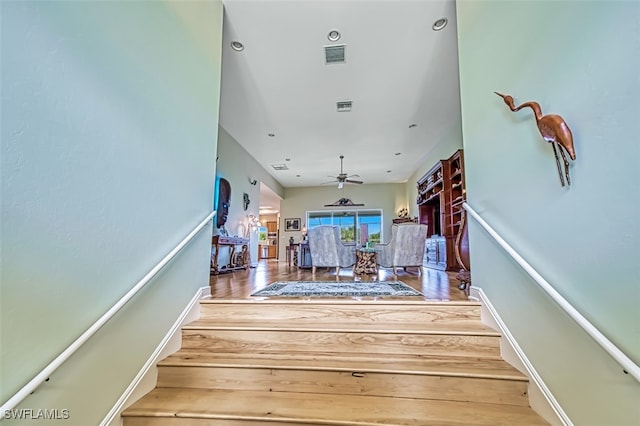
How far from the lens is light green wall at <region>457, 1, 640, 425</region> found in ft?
3.13

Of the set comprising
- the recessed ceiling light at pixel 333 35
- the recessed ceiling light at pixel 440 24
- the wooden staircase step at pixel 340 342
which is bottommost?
the wooden staircase step at pixel 340 342

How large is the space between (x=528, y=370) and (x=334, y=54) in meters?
3.51

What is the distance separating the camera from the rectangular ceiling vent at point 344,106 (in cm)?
434

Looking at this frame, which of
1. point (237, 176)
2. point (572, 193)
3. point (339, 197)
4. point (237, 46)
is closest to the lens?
point (572, 193)

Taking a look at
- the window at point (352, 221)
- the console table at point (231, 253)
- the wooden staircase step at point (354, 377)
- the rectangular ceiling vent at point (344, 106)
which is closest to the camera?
the wooden staircase step at point (354, 377)

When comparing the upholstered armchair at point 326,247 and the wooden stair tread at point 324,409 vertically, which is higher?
the upholstered armchair at point 326,247

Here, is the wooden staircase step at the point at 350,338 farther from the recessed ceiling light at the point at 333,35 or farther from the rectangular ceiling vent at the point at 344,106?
the rectangular ceiling vent at the point at 344,106

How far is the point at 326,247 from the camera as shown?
456 cm

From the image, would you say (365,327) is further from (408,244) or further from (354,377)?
(408,244)

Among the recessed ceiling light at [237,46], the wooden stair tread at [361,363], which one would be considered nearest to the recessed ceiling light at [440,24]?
the recessed ceiling light at [237,46]

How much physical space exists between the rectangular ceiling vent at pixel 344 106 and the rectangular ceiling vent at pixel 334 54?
37.8 inches

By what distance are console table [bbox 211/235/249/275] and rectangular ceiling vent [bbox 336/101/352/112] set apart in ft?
10.0

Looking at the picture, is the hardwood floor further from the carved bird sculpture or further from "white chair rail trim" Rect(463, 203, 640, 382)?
the carved bird sculpture

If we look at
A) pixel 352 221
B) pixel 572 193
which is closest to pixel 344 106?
pixel 572 193
